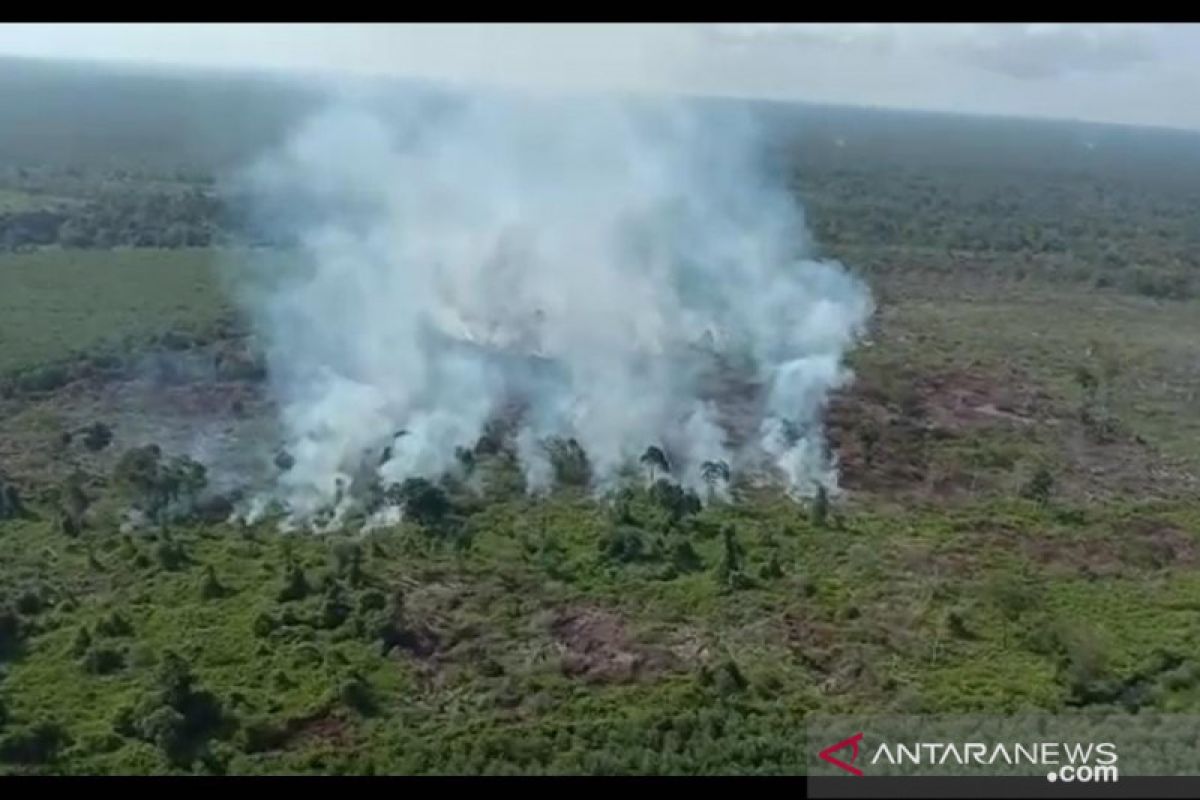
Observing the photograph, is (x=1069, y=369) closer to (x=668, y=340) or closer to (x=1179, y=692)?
(x=668, y=340)

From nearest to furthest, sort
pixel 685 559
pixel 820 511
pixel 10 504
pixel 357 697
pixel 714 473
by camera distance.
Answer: pixel 357 697 < pixel 685 559 < pixel 10 504 < pixel 820 511 < pixel 714 473

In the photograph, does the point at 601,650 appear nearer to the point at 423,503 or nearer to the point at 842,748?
the point at 842,748

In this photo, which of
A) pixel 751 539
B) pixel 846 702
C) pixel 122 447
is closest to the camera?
pixel 846 702

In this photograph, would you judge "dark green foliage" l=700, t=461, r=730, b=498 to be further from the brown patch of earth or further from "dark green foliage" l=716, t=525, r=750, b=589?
the brown patch of earth

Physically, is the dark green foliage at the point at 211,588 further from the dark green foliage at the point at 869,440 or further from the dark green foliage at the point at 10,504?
the dark green foliage at the point at 869,440

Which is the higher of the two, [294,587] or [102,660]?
[294,587]

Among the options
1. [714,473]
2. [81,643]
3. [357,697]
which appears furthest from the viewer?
[714,473]

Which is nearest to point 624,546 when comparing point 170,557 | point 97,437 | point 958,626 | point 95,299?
point 958,626

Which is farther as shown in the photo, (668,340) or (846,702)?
(668,340)

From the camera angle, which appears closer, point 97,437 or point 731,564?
point 731,564

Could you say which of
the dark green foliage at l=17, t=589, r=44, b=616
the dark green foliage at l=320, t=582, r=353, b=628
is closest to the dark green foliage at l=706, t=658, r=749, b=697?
the dark green foliage at l=320, t=582, r=353, b=628
